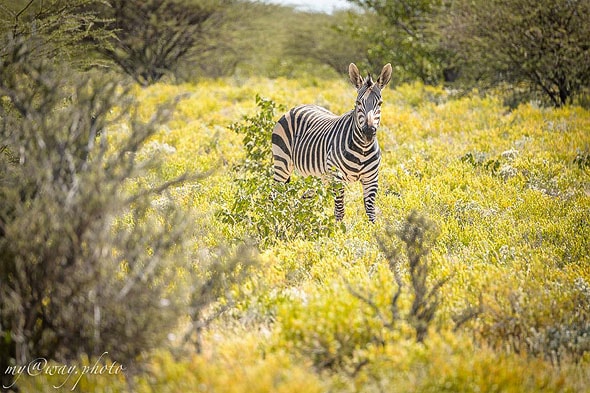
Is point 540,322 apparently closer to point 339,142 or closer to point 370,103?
point 370,103

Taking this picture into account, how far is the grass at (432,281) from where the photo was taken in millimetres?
3555

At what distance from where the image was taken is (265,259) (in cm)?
575

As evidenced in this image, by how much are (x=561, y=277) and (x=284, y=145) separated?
475 cm

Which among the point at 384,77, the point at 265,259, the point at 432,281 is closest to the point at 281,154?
the point at 384,77

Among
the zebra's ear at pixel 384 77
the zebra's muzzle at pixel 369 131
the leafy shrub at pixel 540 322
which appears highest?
the zebra's ear at pixel 384 77

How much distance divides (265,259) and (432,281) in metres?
1.74

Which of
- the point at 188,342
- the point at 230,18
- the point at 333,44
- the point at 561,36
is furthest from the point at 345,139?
the point at 333,44

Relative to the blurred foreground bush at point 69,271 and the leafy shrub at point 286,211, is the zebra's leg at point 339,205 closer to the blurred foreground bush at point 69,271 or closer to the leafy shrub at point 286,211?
the leafy shrub at point 286,211

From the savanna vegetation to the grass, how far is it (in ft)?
0.08

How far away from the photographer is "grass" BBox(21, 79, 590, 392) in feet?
11.7

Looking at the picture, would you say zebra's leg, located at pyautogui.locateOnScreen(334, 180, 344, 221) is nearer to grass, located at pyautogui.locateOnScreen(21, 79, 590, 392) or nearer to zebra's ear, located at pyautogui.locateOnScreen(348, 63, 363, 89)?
grass, located at pyautogui.locateOnScreen(21, 79, 590, 392)

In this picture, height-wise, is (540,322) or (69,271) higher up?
(69,271)

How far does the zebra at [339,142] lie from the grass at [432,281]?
71 cm

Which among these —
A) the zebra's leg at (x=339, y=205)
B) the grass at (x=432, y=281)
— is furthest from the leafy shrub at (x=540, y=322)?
the zebra's leg at (x=339, y=205)
